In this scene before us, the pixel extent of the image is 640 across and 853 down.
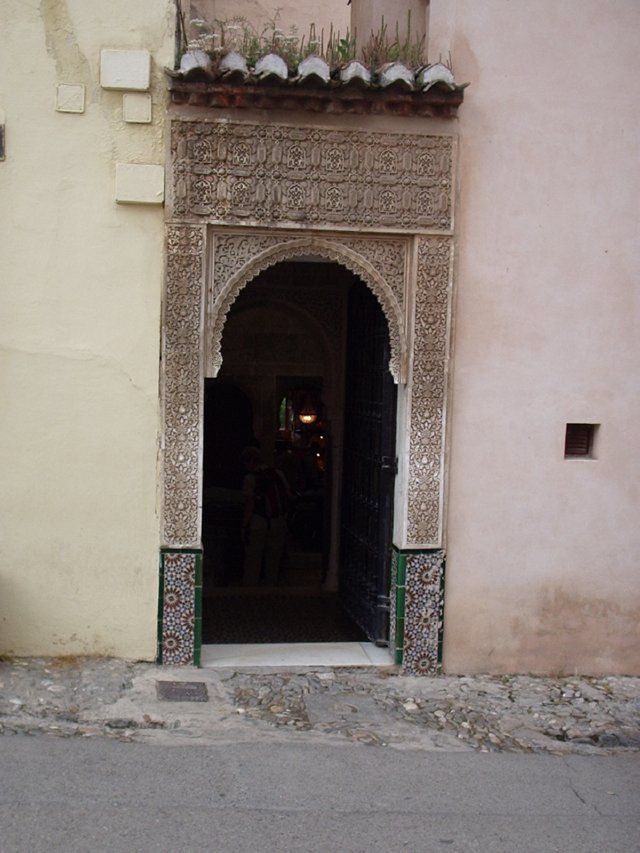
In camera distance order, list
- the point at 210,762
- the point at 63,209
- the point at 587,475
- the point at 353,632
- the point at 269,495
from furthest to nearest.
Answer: the point at 269,495 → the point at 353,632 → the point at 587,475 → the point at 63,209 → the point at 210,762

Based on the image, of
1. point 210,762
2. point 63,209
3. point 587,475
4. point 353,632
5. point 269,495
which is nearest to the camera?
point 210,762

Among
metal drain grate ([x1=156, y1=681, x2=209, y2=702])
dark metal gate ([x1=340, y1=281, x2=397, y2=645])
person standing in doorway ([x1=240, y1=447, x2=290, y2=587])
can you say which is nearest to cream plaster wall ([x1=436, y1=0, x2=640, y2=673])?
dark metal gate ([x1=340, y1=281, x2=397, y2=645])

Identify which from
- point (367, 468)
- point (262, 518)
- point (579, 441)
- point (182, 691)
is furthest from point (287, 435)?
point (182, 691)

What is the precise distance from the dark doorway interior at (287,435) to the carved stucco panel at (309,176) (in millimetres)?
1458

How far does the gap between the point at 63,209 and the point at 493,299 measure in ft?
8.40

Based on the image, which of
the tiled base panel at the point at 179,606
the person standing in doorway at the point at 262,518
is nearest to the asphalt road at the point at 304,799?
the tiled base panel at the point at 179,606

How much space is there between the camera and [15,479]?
5516mm

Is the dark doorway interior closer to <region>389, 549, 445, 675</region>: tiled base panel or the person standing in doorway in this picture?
the person standing in doorway

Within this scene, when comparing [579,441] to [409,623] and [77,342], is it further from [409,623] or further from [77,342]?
[77,342]

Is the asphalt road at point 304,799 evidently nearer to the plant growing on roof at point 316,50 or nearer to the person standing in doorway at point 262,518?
the person standing in doorway at point 262,518

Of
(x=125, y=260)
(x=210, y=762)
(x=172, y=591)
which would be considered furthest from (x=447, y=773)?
(x=125, y=260)

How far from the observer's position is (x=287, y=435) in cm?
916

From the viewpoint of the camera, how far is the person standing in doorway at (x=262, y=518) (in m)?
8.06

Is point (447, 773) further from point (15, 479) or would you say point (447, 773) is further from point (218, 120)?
point (218, 120)
